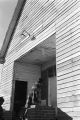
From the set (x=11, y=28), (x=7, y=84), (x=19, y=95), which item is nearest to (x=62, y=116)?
(x=19, y=95)

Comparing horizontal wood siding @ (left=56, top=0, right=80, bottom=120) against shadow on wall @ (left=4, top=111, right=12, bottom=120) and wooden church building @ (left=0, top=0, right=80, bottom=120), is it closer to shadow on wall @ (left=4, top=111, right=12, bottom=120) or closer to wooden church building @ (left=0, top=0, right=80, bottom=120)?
wooden church building @ (left=0, top=0, right=80, bottom=120)

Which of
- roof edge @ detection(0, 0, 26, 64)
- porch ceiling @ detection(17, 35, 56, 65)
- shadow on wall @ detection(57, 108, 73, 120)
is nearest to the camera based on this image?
shadow on wall @ detection(57, 108, 73, 120)

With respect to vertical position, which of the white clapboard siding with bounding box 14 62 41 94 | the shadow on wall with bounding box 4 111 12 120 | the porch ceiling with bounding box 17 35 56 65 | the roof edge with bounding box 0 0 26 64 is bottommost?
the shadow on wall with bounding box 4 111 12 120

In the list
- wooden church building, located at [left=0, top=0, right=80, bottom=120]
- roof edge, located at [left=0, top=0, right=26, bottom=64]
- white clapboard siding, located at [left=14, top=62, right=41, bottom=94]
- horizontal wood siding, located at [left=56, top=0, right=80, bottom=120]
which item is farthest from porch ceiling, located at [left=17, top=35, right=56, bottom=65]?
roof edge, located at [left=0, top=0, right=26, bottom=64]

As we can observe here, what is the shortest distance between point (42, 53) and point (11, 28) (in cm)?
335

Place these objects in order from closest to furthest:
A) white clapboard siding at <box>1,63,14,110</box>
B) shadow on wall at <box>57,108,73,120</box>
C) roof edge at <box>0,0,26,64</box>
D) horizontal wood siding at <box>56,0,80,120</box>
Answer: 1. horizontal wood siding at <box>56,0,80,120</box>
2. shadow on wall at <box>57,108,73,120</box>
3. white clapboard siding at <box>1,63,14,110</box>
4. roof edge at <box>0,0,26,64</box>

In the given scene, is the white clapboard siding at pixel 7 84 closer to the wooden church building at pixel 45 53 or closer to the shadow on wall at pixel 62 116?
the wooden church building at pixel 45 53

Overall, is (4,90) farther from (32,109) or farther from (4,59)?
(32,109)

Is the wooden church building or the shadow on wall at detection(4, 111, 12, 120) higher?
the wooden church building

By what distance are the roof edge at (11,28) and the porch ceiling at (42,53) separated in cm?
204

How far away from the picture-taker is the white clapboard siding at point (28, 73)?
46.3 ft

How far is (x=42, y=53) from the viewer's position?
12703 mm

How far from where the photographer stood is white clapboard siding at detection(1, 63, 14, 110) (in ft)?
44.4

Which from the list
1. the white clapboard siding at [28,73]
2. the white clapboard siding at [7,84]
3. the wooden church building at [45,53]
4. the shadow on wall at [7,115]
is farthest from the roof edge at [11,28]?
the shadow on wall at [7,115]
